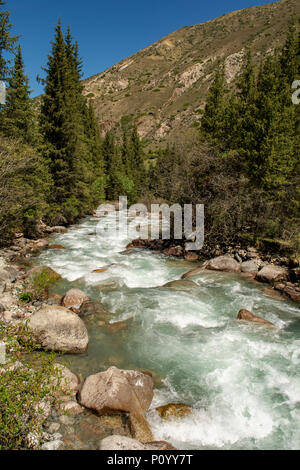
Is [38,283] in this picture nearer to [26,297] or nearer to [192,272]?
[26,297]

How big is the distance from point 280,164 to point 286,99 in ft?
14.3

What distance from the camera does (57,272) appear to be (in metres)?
12.0

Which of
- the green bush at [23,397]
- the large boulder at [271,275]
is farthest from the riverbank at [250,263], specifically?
the green bush at [23,397]

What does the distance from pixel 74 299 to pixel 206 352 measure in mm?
4812

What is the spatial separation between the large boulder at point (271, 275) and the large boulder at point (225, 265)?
126 centimetres

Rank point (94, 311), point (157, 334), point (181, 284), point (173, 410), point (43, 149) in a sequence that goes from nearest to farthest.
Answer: point (173, 410) → point (157, 334) → point (94, 311) → point (181, 284) → point (43, 149)

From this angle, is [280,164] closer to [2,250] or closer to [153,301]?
[153,301]

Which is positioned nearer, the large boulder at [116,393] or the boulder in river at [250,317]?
the large boulder at [116,393]

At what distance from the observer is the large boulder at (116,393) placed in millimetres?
4852

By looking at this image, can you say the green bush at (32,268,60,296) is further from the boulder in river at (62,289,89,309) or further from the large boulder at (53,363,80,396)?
the large boulder at (53,363,80,396)

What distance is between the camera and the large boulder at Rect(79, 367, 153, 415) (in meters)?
4.85

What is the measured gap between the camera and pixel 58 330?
6.59 meters

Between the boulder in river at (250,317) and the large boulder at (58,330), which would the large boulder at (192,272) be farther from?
the large boulder at (58,330)

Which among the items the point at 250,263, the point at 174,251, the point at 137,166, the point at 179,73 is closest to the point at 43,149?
the point at 174,251
